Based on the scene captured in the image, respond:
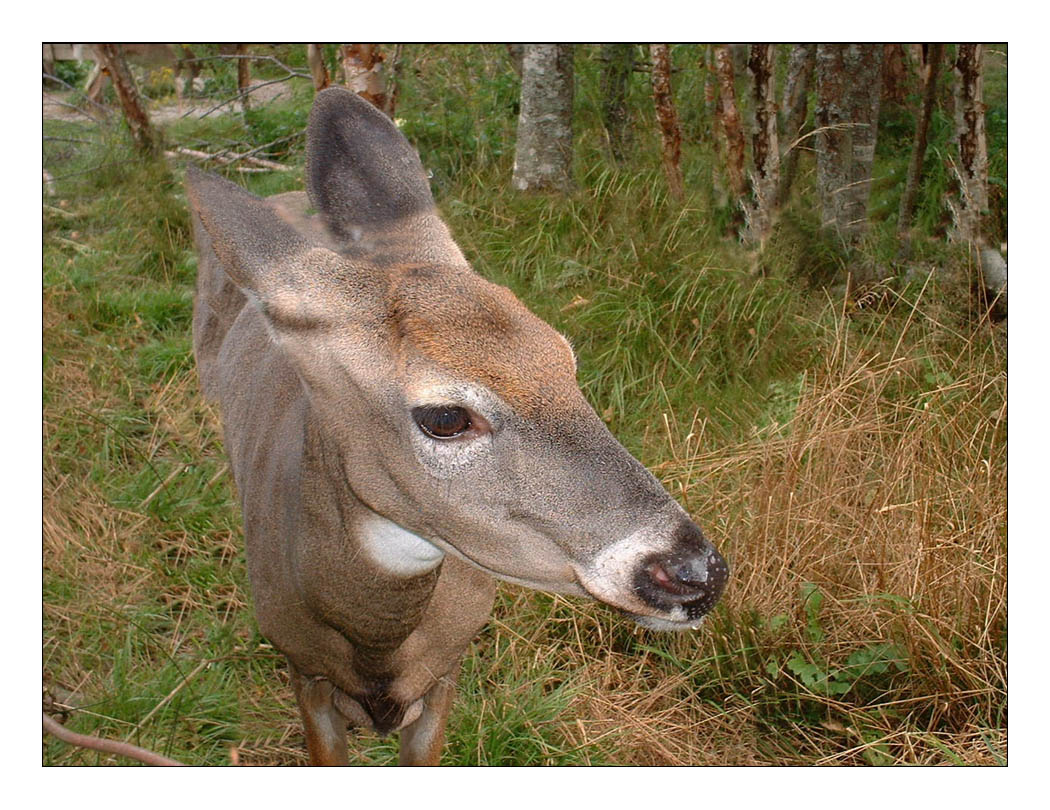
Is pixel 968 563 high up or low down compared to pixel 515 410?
down

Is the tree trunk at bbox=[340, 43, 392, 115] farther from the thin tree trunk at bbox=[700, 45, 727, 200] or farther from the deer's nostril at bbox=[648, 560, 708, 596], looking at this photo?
the deer's nostril at bbox=[648, 560, 708, 596]

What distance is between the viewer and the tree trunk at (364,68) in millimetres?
4098

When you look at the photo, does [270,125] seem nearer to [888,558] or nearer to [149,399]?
[149,399]

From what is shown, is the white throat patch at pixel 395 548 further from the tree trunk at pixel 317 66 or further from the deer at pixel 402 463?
the tree trunk at pixel 317 66

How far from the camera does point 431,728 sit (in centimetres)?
324

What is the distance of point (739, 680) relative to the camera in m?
3.64

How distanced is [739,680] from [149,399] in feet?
9.97

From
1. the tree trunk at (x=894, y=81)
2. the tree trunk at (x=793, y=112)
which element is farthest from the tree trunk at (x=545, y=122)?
the tree trunk at (x=894, y=81)

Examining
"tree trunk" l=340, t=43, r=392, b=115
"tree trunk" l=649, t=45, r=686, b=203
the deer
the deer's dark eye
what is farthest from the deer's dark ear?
"tree trunk" l=649, t=45, r=686, b=203

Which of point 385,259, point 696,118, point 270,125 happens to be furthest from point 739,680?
point 270,125

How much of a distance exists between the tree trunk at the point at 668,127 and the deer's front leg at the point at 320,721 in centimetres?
252

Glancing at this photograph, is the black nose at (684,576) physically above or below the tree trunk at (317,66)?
below

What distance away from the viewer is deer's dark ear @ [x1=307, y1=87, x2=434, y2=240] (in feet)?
9.51

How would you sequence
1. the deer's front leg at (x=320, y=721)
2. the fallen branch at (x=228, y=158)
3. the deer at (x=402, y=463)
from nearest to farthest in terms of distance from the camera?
the deer at (x=402, y=463) < the deer's front leg at (x=320, y=721) < the fallen branch at (x=228, y=158)
